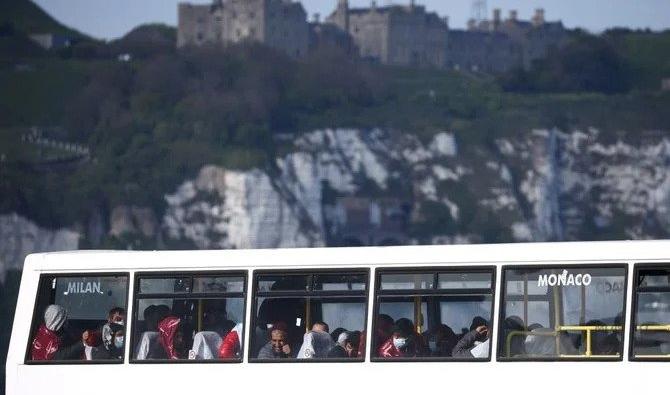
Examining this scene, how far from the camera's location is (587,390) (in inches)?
733

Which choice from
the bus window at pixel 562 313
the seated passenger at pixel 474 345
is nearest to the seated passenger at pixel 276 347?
the seated passenger at pixel 474 345

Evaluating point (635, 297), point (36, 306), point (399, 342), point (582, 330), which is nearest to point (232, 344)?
point (399, 342)

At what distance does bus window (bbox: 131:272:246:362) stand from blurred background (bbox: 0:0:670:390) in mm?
132227

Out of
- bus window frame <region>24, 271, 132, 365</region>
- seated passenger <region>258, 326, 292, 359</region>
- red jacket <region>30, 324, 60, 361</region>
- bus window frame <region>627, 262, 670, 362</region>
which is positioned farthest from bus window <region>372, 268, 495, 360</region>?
red jacket <region>30, 324, 60, 361</region>

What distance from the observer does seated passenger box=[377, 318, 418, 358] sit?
65.4 feet

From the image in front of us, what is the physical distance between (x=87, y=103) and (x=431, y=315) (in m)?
162

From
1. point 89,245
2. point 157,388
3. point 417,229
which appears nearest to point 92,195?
point 89,245

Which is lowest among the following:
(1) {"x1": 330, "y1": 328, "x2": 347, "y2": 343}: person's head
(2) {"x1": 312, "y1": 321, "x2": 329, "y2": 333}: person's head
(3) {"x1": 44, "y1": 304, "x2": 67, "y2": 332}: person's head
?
(1) {"x1": 330, "y1": 328, "x2": 347, "y2": 343}: person's head

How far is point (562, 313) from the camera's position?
62.5 feet

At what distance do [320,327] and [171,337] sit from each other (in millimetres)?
2160

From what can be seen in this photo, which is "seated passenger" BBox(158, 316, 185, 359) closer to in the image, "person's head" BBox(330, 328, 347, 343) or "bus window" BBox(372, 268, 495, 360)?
"person's head" BBox(330, 328, 347, 343)

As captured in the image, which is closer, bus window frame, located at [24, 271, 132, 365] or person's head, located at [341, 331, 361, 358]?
person's head, located at [341, 331, 361, 358]

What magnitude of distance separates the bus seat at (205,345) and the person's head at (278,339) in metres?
0.74

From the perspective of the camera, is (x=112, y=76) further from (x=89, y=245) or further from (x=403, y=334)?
(x=403, y=334)
